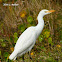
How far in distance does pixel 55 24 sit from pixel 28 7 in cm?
72

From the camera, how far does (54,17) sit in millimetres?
4199

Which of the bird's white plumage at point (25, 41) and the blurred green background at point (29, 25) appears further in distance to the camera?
the blurred green background at point (29, 25)

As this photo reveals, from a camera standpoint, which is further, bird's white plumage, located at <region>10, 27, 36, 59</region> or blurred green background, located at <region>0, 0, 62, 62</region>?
blurred green background, located at <region>0, 0, 62, 62</region>

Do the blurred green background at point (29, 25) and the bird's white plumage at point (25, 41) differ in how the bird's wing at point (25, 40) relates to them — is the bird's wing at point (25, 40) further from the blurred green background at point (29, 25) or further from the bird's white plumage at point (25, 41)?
the blurred green background at point (29, 25)

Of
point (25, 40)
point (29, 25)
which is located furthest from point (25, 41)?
point (29, 25)

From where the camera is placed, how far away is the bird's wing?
130 inches

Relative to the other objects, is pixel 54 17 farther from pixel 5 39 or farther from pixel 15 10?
pixel 5 39

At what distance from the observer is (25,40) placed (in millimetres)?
3344

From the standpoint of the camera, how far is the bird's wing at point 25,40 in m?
3.31

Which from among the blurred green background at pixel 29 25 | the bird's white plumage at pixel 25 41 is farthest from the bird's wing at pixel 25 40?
the blurred green background at pixel 29 25

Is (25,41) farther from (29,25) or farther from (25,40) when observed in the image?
(29,25)

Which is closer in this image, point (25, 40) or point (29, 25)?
point (25, 40)

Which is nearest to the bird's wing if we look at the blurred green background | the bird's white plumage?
the bird's white plumage

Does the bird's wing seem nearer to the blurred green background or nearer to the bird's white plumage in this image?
the bird's white plumage
